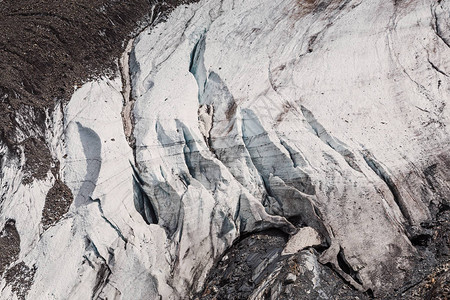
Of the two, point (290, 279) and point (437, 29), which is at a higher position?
point (437, 29)

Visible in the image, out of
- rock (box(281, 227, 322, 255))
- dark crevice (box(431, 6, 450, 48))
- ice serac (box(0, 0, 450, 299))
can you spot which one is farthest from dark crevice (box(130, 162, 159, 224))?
dark crevice (box(431, 6, 450, 48))

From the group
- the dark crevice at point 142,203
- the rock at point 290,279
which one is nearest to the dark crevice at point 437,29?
the rock at point 290,279

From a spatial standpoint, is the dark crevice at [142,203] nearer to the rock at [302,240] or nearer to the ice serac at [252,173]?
the ice serac at [252,173]

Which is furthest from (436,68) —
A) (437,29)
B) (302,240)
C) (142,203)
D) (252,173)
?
(142,203)

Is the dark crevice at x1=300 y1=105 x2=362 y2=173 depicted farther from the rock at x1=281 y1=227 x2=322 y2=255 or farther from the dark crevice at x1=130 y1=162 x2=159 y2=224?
the dark crevice at x1=130 y1=162 x2=159 y2=224

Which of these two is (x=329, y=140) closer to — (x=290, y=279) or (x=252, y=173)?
(x=252, y=173)

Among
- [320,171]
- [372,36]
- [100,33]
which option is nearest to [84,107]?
[100,33]
